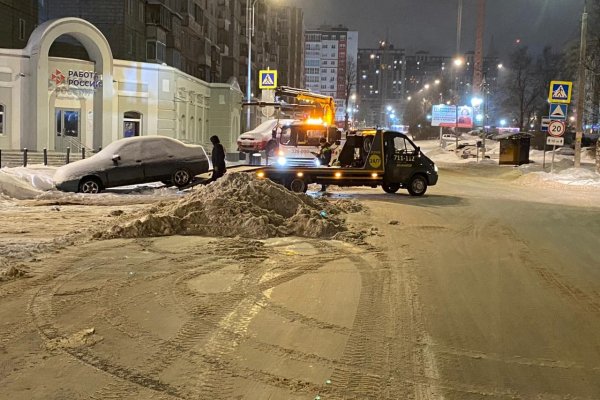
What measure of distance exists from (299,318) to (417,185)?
14534mm

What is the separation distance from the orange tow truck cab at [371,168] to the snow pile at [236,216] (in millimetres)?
5596

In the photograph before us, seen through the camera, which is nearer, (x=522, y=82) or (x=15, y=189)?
(x=15, y=189)

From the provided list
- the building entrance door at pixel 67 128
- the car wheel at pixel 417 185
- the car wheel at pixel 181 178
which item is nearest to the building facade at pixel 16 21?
the building entrance door at pixel 67 128

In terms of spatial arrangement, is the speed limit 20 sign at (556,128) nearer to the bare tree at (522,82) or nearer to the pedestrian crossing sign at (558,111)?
the pedestrian crossing sign at (558,111)

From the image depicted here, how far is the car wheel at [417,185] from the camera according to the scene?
791 inches

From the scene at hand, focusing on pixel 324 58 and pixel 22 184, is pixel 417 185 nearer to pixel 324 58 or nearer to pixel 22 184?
pixel 22 184

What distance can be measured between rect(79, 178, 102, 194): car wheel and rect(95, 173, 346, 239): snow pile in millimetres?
6458

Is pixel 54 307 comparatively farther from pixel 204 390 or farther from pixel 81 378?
pixel 204 390

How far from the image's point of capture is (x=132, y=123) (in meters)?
36.8

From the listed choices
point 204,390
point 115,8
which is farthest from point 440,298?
point 115,8

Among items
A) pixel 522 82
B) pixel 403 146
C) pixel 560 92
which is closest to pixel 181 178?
pixel 403 146

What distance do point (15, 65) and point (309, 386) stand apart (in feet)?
107

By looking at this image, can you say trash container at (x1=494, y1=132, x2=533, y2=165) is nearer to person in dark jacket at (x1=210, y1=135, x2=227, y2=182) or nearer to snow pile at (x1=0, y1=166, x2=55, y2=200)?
person in dark jacket at (x1=210, y1=135, x2=227, y2=182)

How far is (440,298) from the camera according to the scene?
7.24 metres
